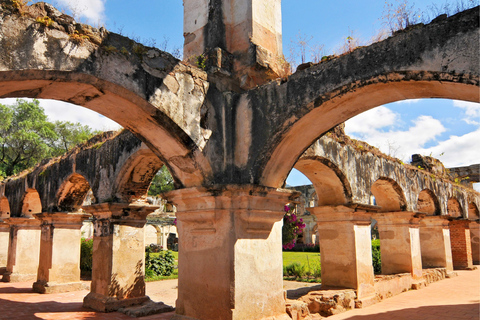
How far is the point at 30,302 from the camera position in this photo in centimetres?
820

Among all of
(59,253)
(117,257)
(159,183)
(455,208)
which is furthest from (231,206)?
(159,183)

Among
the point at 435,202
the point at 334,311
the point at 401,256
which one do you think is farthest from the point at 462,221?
the point at 334,311

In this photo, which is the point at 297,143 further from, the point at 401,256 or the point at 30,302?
the point at 30,302

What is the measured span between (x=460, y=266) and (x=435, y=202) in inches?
168

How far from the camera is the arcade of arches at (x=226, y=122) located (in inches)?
140

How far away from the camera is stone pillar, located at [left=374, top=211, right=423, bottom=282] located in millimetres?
9570

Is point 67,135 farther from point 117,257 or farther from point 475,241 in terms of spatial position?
point 475,241

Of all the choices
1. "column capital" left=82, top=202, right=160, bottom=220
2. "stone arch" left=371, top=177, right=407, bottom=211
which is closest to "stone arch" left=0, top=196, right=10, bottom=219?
"column capital" left=82, top=202, right=160, bottom=220

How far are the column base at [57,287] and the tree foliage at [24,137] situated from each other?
14.5m

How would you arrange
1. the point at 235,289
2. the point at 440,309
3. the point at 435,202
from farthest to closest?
the point at 435,202, the point at 440,309, the point at 235,289

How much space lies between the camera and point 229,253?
443cm

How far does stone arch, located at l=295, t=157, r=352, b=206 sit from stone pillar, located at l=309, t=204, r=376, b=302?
24 cm

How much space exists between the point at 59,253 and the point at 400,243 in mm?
8658

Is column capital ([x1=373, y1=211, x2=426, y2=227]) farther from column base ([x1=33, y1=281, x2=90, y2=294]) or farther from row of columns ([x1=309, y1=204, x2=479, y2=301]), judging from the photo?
column base ([x1=33, y1=281, x2=90, y2=294])
